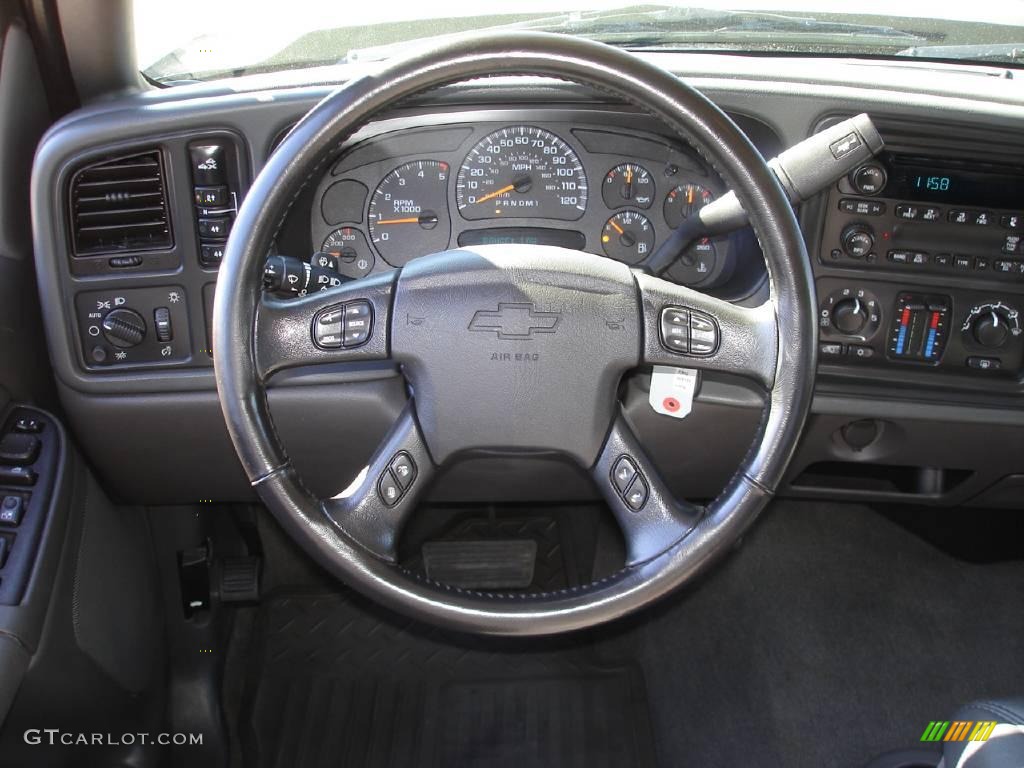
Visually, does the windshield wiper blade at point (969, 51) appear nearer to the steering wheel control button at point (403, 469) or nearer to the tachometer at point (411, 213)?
the tachometer at point (411, 213)

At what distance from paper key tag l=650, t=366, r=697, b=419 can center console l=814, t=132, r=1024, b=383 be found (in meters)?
0.46

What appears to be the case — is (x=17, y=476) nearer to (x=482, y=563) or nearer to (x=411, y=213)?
(x=411, y=213)

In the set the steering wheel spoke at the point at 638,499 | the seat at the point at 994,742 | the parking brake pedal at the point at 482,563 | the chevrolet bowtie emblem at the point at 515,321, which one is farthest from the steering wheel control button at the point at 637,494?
the parking brake pedal at the point at 482,563

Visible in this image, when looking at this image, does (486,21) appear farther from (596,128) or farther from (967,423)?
(967,423)

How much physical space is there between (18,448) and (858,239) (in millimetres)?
1475

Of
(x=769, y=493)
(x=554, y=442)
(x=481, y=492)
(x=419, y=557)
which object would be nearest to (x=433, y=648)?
(x=419, y=557)

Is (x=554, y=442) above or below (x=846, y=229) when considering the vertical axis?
below

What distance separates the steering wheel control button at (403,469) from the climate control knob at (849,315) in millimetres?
832

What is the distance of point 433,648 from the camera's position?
7.89 ft

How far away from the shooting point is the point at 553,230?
5.96ft

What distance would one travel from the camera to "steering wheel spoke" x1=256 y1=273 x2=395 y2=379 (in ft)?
4.18

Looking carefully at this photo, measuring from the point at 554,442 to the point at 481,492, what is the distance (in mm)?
608

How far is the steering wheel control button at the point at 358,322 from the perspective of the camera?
130cm

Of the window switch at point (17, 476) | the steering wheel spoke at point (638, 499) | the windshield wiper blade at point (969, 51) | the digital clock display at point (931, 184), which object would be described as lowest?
the window switch at point (17, 476)
